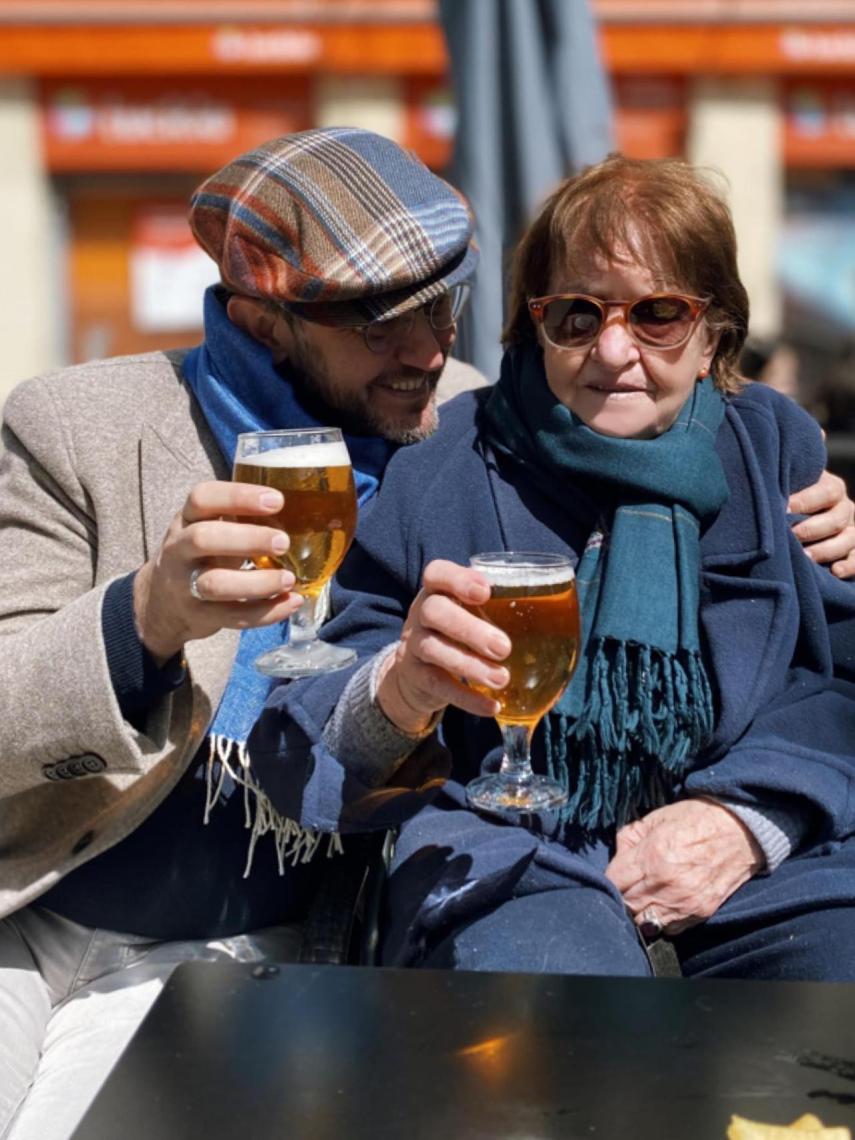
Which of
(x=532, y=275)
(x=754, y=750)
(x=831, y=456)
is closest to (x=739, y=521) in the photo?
(x=754, y=750)

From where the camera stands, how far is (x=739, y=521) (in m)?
2.53

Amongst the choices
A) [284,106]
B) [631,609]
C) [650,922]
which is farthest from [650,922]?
[284,106]

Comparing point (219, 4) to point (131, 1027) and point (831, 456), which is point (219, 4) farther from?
point (131, 1027)

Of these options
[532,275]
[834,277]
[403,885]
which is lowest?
[834,277]

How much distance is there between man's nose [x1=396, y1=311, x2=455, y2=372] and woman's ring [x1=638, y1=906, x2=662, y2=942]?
100 centimetres

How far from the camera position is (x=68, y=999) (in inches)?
95.9

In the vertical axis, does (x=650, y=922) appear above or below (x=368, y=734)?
below

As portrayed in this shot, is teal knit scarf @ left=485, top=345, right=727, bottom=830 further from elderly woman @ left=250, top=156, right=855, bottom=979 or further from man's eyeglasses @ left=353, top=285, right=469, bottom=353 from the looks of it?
man's eyeglasses @ left=353, top=285, right=469, bottom=353

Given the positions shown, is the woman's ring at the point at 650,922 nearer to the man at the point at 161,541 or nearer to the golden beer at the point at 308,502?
the man at the point at 161,541

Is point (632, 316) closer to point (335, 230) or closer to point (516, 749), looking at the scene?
point (335, 230)

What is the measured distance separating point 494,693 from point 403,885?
2.08 ft

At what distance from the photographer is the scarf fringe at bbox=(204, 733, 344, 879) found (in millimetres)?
2355

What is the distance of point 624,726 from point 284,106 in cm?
1158

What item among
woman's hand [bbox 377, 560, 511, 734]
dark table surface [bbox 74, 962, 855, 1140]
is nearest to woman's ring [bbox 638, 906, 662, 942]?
woman's hand [bbox 377, 560, 511, 734]
